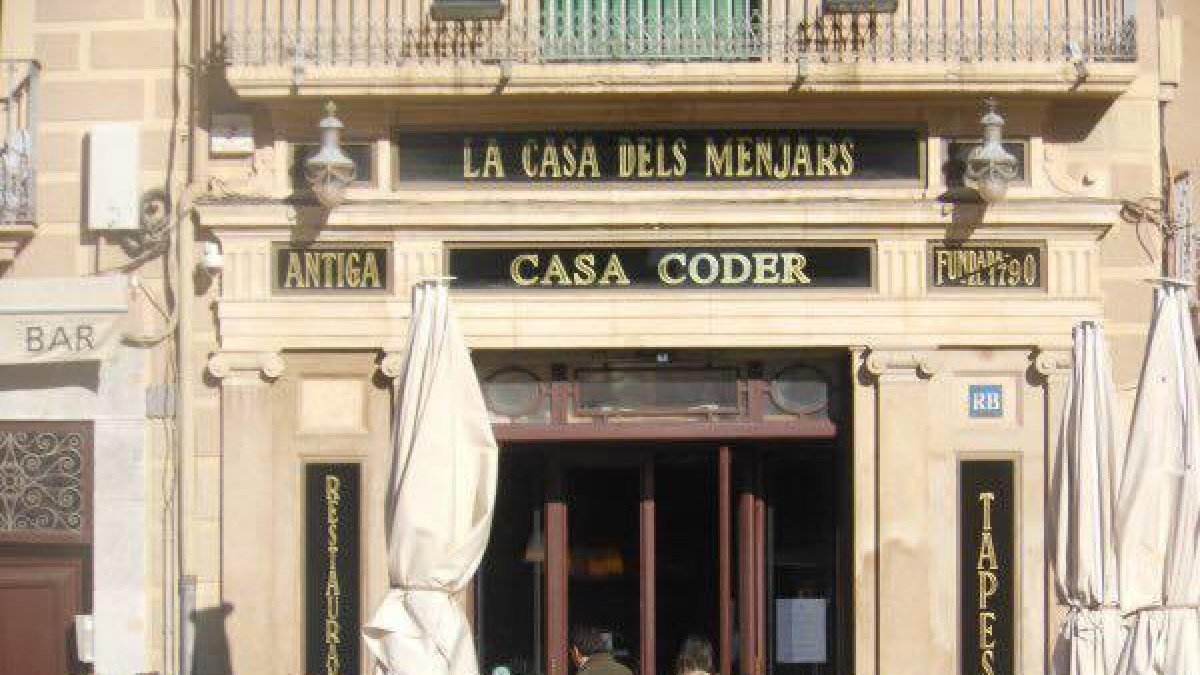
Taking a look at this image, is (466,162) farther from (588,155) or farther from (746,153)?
(746,153)

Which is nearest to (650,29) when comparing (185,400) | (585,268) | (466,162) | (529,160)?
(529,160)

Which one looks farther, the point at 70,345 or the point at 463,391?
the point at 70,345

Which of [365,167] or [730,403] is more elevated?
[365,167]

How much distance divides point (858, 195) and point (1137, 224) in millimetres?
1656

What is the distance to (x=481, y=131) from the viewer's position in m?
13.8

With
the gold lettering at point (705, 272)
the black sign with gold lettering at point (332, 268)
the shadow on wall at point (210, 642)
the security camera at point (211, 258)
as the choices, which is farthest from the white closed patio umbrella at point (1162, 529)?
the security camera at point (211, 258)

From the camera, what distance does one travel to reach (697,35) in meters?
13.8

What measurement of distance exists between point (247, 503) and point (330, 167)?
2.01 meters

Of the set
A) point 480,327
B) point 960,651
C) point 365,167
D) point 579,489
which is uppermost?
point 365,167

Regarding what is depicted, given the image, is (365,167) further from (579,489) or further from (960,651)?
(960,651)

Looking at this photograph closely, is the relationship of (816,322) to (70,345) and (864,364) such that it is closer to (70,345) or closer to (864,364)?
(864,364)

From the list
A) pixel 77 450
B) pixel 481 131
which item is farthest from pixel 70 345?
pixel 481 131

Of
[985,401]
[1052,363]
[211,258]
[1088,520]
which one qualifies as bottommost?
[1088,520]

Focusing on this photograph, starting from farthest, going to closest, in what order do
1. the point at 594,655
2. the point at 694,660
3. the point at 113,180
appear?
the point at 113,180
the point at 594,655
the point at 694,660
